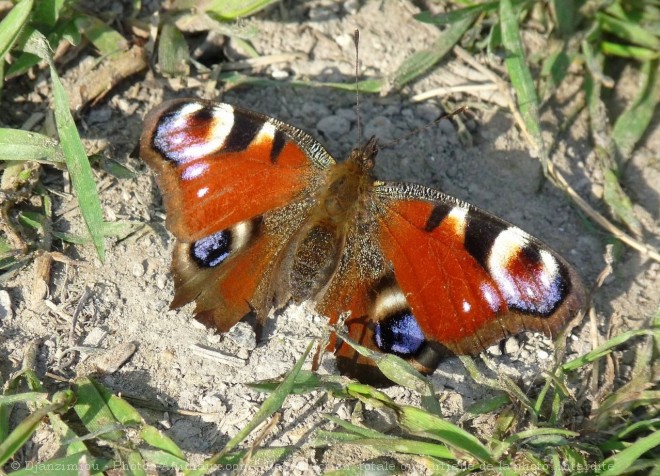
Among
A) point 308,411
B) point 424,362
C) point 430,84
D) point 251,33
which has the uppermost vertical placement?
point 251,33

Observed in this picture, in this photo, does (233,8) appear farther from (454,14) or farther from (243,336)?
(243,336)

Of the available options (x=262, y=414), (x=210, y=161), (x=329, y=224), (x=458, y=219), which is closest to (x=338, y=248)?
(x=329, y=224)

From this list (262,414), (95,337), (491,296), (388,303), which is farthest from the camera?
(95,337)

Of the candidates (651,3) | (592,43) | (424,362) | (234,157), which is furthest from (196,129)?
(651,3)

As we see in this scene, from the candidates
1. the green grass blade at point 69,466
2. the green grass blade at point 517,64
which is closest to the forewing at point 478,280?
the green grass blade at point 517,64

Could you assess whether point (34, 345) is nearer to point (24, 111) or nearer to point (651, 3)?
point (24, 111)

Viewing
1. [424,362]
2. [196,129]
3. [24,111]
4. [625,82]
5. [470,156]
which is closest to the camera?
[424,362]

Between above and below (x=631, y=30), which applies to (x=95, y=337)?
below
